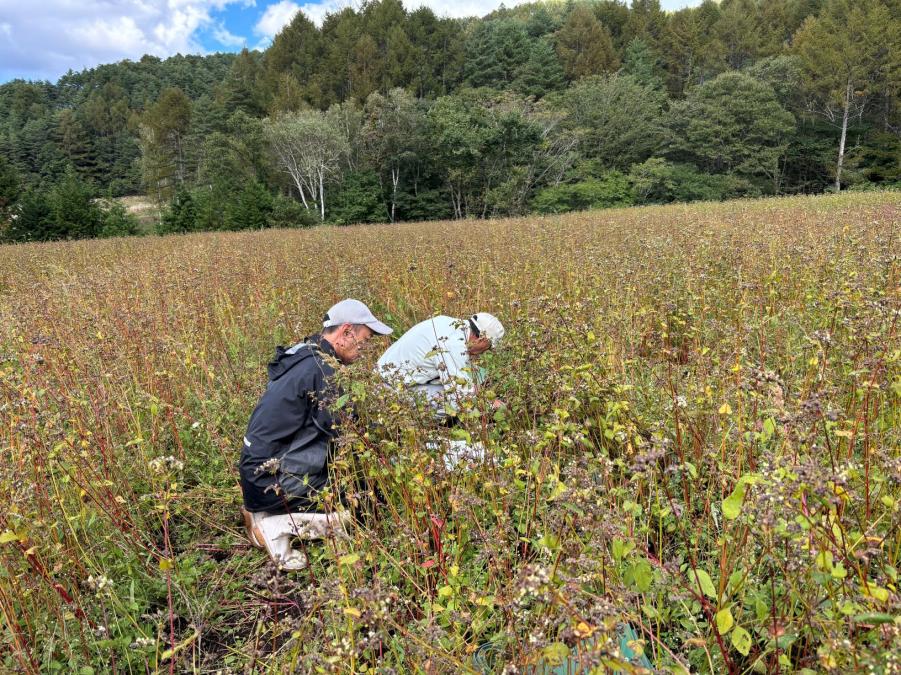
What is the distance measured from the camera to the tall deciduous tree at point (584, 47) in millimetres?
52531

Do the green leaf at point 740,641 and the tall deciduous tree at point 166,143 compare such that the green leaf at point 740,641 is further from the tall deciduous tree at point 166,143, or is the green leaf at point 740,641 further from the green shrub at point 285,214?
the tall deciduous tree at point 166,143

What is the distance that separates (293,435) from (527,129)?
35266mm

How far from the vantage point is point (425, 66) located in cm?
5344

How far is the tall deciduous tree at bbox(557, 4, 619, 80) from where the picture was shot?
172 ft

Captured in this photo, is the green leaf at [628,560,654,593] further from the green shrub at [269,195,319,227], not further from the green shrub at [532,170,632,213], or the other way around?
the green shrub at [532,170,632,213]

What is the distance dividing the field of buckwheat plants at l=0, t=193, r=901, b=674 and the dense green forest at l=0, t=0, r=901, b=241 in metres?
25.7

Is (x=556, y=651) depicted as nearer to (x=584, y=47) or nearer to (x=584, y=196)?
(x=584, y=196)

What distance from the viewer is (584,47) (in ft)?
183

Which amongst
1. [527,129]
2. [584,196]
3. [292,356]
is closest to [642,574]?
[292,356]

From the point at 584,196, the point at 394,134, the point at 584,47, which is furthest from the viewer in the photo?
the point at 584,47

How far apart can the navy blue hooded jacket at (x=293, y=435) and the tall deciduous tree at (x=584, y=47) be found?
55.9 meters

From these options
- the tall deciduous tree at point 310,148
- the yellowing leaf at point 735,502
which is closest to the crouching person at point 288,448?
the yellowing leaf at point 735,502

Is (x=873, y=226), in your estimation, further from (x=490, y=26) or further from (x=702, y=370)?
(x=490, y=26)

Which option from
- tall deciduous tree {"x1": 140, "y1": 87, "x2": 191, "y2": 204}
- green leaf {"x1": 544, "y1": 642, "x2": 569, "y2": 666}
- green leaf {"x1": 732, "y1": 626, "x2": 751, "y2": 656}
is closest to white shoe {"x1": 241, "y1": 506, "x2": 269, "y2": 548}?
green leaf {"x1": 544, "y1": 642, "x2": 569, "y2": 666}
